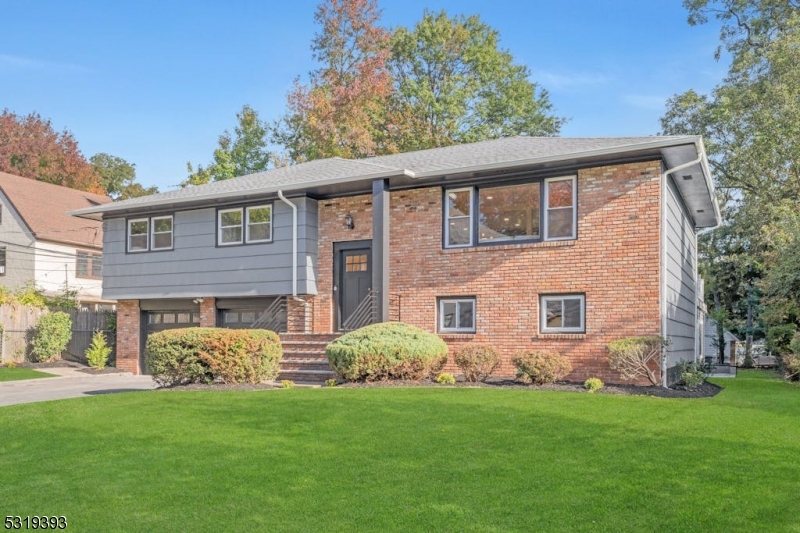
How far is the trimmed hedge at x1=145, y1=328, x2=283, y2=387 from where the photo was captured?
12312mm

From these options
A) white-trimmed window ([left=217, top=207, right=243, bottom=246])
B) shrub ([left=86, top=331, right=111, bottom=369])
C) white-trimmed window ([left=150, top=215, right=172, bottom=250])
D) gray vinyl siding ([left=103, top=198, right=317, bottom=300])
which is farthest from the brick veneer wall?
shrub ([left=86, top=331, right=111, bottom=369])

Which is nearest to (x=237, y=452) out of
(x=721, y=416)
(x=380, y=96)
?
(x=721, y=416)

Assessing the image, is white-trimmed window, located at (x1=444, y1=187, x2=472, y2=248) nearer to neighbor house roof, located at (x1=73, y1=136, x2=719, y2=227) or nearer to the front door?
neighbor house roof, located at (x1=73, y1=136, x2=719, y2=227)

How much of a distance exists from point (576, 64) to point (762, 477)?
782 inches

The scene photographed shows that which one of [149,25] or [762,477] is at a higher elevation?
[149,25]

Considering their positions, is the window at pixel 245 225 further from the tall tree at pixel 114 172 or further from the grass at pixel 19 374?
the tall tree at pixel 114 172

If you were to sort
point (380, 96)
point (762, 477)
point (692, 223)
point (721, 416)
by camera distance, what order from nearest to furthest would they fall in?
point (762, 477) → point (721, 416) → point (692, 223) → point (380, 96)

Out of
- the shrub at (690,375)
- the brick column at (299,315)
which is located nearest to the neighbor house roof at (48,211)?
the brick column at (299,315)

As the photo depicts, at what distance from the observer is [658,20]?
76.6 ft

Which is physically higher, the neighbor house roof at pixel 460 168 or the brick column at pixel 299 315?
the neighbor house roof at pixel 460 168

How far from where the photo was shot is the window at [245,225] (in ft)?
56.4

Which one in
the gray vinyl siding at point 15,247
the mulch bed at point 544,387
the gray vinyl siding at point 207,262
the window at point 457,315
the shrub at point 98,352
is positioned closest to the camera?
the mulch bed at point 544,387

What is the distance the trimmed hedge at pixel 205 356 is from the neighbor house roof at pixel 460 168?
4.54m

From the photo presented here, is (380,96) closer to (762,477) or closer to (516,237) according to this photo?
(516,237)
